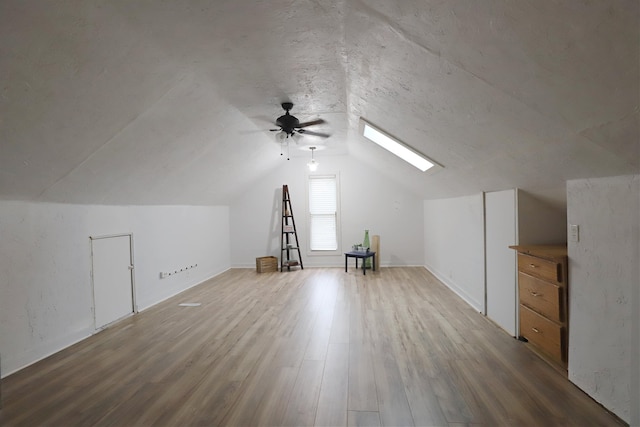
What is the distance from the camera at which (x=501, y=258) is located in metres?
3.60

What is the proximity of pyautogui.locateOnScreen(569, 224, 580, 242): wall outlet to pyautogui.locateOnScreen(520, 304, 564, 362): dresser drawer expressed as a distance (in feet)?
2.32

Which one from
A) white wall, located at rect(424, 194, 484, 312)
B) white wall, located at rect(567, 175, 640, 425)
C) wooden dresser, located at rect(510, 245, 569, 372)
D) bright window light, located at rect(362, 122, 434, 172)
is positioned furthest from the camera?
bright window light, located at rect(362, 122, 434, 172)

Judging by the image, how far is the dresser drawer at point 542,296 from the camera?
2609 millimetres

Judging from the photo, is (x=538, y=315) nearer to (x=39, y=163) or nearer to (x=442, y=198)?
(x=442, y=198)

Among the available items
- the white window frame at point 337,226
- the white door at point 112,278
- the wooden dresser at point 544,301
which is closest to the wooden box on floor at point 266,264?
the white window frame at point 337,226

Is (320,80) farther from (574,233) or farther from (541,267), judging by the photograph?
(541,267)

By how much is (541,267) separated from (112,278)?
4501mm

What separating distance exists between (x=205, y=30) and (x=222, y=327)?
301 centimetres

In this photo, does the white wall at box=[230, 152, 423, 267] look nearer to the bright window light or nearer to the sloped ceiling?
the bright window light

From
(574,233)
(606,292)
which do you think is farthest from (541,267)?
(606,292)

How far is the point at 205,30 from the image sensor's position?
2172mm

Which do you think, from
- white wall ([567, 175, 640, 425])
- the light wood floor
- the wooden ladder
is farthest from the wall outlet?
the wooden ladder

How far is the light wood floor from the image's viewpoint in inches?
84.0


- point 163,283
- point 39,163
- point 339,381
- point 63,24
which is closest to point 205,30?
point 63,24
